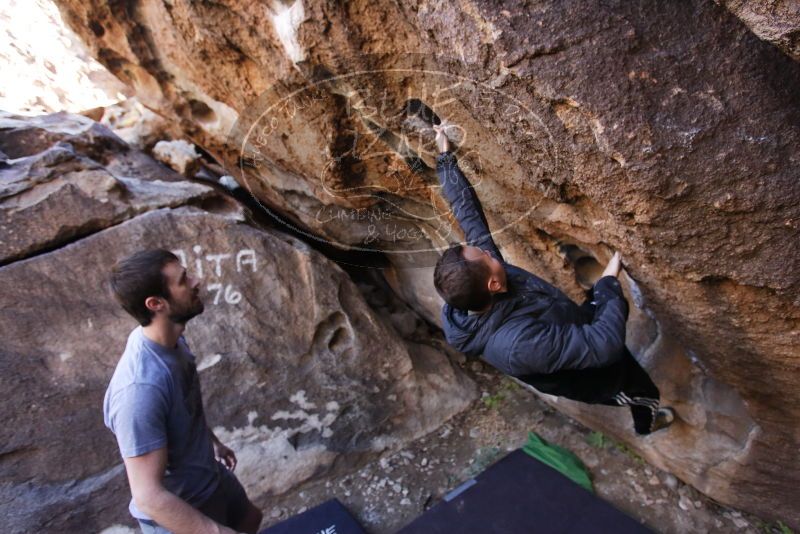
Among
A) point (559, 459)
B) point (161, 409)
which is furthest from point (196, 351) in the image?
point (559, 459)

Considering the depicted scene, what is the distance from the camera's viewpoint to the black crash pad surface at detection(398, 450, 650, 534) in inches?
99.6

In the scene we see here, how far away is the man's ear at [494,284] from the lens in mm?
1796

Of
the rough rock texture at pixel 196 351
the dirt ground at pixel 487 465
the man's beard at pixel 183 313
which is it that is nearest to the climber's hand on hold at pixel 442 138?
the man's beard at pixel 183 313

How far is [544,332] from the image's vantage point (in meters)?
1.75

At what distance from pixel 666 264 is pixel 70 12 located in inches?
156

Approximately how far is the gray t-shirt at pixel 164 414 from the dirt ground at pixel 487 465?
1415 mm

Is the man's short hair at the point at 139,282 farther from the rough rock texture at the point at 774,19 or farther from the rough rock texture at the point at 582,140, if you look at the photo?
the rough rock texture at the point at 774,19

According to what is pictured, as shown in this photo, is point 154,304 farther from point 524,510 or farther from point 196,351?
point 524,510

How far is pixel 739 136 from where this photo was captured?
1.33 m

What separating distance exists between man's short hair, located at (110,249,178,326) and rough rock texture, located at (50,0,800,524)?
1209 mm

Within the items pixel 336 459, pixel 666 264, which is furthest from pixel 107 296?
pixel 666 264

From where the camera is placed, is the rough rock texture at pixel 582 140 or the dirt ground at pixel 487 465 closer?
the rough rock texture at pixel 582 140

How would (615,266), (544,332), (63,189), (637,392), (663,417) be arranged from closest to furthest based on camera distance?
(544,332) < (615,266) < (637,392) < (663,417) < (63,189)

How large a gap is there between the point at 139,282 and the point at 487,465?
2526 millimetres
